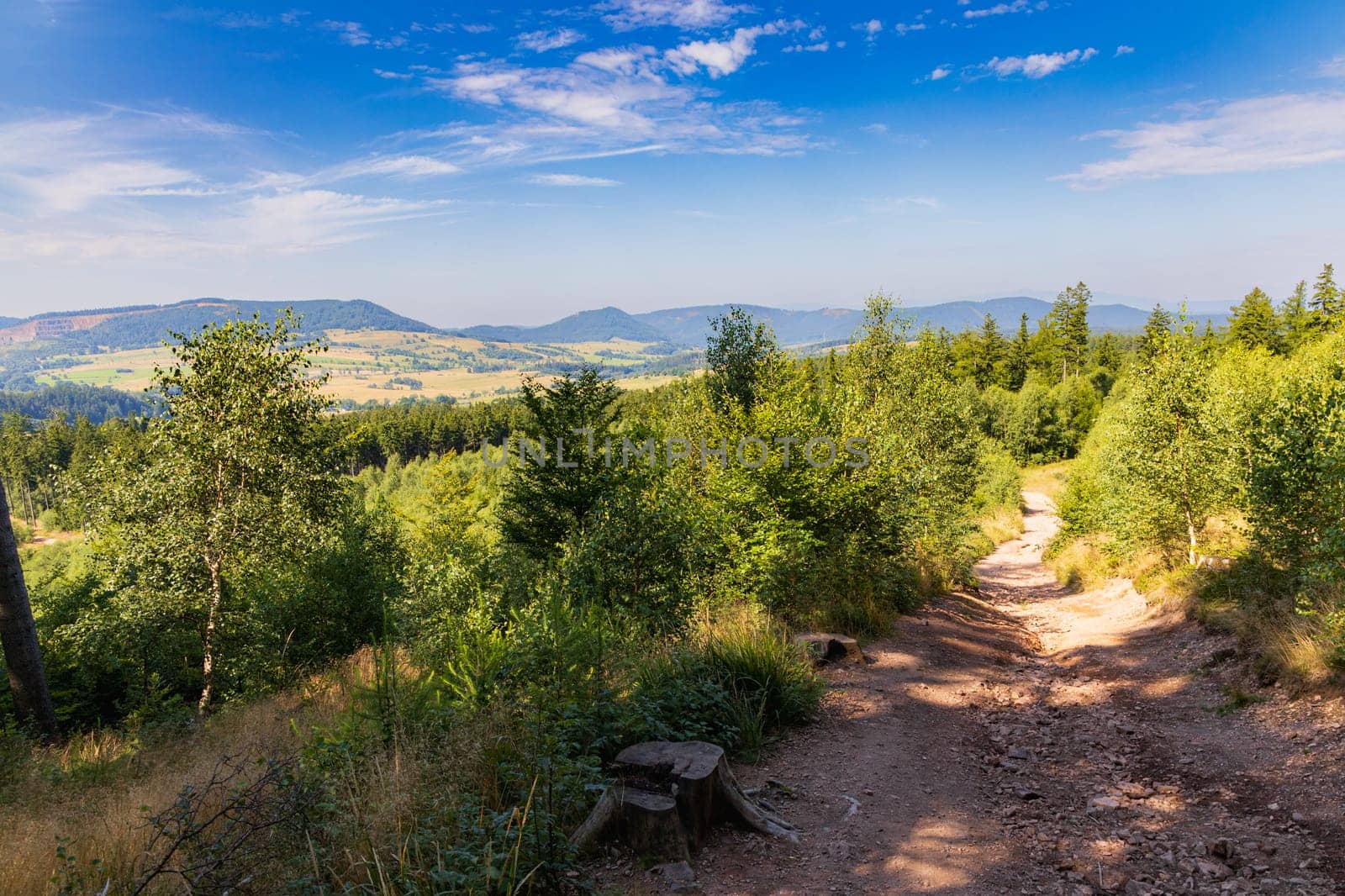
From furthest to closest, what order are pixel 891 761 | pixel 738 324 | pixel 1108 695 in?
pixel 738 324, pixel 1108 695, pixel 891 761

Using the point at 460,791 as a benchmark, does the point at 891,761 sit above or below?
below

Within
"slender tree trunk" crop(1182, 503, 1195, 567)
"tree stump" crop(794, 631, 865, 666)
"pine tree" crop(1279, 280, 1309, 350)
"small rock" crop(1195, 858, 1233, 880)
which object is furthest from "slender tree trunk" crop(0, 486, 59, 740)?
"pine tree" crop(1279, 280, 1309, 350)

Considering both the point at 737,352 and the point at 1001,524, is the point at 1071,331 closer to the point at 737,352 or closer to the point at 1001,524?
the point at 1001,524

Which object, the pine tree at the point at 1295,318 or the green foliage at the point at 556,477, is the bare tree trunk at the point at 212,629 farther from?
the pine tree at the point at 1295,318

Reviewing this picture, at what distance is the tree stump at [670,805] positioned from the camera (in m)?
4.74

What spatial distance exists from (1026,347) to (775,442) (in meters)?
89.4

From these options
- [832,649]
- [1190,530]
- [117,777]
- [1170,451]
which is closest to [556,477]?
[832,649]

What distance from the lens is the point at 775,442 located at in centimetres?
1377

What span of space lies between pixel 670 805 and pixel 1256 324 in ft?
272

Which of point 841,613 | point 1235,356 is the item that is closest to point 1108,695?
point 841,613

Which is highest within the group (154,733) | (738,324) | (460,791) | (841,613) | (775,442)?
(738,324)

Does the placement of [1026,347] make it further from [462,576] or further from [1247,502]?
[462,576]

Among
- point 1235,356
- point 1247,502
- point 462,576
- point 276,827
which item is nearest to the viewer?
point 276,827

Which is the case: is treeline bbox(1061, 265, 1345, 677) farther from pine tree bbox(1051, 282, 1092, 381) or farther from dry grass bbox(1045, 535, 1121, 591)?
pine tree bbox(1051, 282, 1092, 381)
